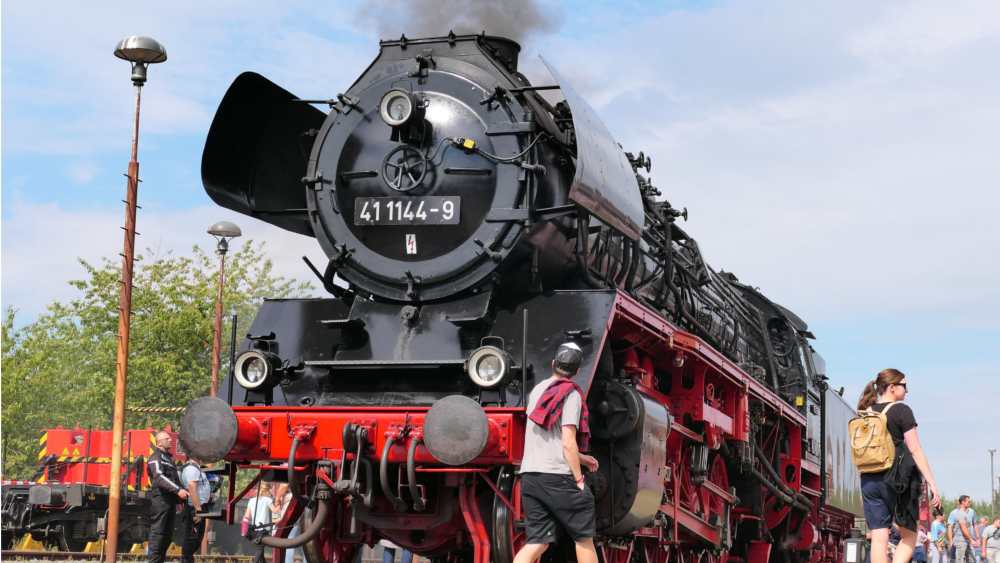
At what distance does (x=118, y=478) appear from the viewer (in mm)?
9305

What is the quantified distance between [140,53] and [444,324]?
529 cm

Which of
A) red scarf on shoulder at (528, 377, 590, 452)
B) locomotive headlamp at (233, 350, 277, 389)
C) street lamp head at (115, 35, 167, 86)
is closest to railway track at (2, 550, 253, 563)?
street lamp head at (115, 35, 167, 86)

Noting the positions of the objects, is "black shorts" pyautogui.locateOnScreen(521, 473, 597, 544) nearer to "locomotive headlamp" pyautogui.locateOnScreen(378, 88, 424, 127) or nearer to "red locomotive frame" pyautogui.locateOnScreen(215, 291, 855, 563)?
"red locomotive frame" pyautogui.locateOnScreen(215, 291, 855, 563)

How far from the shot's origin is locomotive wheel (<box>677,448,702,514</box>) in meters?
7.77

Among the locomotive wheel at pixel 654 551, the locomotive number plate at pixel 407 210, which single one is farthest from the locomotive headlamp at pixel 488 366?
the locomotive wheel at pixel 654 551

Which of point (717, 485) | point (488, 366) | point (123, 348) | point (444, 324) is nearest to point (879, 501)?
point (717, 485)

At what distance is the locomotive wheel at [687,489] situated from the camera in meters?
7.77

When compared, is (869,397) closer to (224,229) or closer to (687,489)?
(687,489)

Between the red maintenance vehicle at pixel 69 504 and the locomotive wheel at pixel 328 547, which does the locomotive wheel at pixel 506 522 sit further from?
the red maintenance vehicle at pixel 69 504

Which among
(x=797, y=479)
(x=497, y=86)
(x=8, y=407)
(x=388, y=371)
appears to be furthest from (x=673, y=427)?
(x=8, y=407)

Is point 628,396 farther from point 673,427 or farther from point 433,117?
point 433,117

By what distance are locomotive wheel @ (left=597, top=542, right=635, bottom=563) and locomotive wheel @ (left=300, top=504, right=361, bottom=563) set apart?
1.53m

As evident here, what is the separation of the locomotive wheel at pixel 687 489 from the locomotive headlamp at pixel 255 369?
3.11 metres

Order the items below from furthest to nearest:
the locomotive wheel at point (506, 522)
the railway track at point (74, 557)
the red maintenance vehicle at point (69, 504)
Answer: the red maintenance vehicle at point (69, 504)
the railway track at point (74, 557)
the locomotive wheel at point (506, 522)
